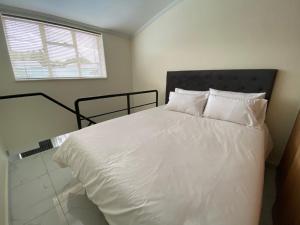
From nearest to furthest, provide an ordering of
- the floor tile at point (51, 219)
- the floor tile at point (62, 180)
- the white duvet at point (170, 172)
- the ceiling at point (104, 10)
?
the white duvet at point (170, 172) < the floor tile at point (51, 219) < the floor tile at point (62, 180) < the ceiling at point (104, 10)

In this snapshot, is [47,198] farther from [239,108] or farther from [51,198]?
[239,108]

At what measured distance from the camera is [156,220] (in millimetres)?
604

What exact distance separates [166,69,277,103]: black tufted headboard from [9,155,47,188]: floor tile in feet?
7.62

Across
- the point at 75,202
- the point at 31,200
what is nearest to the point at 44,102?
the point at 31,200

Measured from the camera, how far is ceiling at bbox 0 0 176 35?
72.8 inches

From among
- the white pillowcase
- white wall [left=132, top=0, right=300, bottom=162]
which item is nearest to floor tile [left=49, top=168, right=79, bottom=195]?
the white pillowcase

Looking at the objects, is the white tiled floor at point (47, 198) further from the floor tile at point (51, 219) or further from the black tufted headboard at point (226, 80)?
the black tufted headboard at point (226, 80)

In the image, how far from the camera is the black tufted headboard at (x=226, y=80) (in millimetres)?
1747

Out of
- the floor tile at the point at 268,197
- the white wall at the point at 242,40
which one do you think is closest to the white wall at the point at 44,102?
the white wall at the point at 242,40

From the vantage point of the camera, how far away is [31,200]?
1.38 metres

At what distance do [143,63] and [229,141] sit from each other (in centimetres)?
250

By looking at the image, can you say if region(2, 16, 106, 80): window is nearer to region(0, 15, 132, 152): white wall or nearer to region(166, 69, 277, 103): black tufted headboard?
region(0, 15, 132, 152): white wall

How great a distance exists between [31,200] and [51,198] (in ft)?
0.57

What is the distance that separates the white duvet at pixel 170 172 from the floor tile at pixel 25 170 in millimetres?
676
